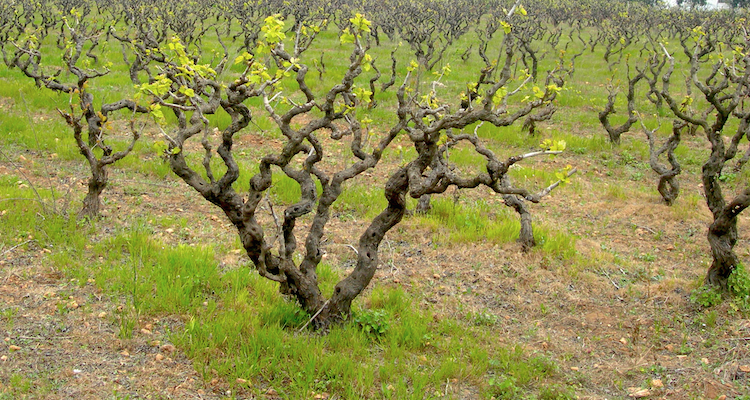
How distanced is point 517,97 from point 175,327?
42.3ft

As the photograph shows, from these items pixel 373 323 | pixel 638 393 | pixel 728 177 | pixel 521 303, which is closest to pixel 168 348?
pixel 373 323

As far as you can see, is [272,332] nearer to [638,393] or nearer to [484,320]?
[484,320]

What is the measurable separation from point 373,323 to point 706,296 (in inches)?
144

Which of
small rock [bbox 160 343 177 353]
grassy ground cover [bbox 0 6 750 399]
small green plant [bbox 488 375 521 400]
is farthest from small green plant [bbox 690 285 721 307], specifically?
small rock [bbox 160 343 177 353]

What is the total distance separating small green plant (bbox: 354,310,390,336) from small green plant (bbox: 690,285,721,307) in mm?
3456

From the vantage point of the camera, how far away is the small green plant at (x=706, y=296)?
6.37 m

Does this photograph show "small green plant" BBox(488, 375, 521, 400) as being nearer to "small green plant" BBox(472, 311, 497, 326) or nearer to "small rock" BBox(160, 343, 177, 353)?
"small green plant" BBox(472, 311, 497, 326)

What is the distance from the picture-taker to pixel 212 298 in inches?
235

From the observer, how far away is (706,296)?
6406 mm

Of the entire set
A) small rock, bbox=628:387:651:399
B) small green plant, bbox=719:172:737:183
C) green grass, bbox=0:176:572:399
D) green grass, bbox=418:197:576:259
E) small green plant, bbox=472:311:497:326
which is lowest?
green grass, bbox=0:176:572:399

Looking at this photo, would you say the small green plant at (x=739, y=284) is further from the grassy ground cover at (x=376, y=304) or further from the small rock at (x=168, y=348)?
the small rock at (x=168, y=348)

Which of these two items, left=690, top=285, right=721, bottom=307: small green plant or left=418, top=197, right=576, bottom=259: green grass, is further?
left=418, top=197, right=576, bottom=259: green grass

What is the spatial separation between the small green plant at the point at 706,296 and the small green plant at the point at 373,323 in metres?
3.46

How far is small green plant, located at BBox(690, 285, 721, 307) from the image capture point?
6.37 metres
